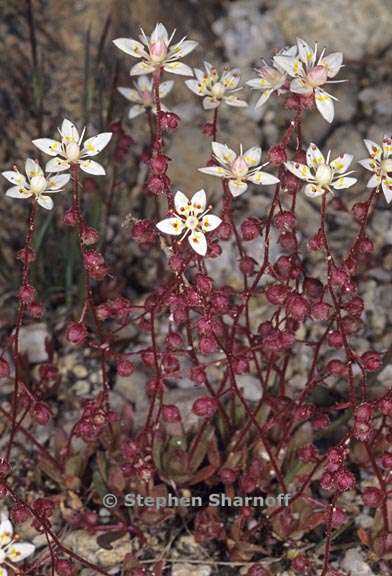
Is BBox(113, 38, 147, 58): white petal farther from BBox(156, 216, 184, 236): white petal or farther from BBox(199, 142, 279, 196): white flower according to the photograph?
BBox(156, 216, 184, 236): white petal

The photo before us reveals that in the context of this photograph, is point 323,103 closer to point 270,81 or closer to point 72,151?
point 270,81

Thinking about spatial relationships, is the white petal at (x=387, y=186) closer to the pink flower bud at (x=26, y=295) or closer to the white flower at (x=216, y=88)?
the white flower at (x=216, y=88)

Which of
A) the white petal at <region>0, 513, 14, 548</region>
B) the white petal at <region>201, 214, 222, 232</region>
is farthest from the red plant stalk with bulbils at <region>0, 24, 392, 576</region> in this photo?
the white petal at <region>0, 513, 14, 548</region>

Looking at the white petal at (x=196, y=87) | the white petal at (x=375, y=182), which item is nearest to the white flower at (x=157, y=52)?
the white petal at (x=196, y=87)

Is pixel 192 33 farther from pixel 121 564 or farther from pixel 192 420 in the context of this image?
pixel 121 564

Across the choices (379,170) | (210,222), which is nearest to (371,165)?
(379,170)

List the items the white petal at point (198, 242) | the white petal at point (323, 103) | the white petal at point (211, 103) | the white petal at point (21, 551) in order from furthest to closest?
the white petal at point (211, 103), the white petal at point (21, 551), the white petal at point (323, 103), the white petal at point (198, 242)

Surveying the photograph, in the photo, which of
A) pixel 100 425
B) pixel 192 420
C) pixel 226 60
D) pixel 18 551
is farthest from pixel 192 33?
pixel 18 551
